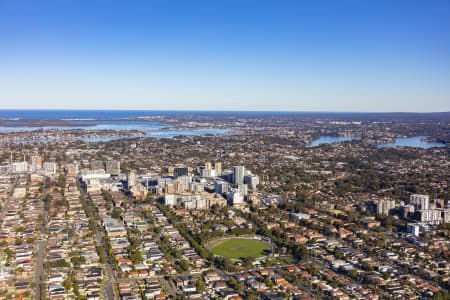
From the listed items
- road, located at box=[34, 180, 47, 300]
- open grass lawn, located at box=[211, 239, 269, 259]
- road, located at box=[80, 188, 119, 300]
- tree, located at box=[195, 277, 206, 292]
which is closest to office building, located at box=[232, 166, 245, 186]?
A: road, located at box=[80, 188, 119, 300]

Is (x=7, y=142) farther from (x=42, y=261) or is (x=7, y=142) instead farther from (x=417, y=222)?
(x=417, y=222)

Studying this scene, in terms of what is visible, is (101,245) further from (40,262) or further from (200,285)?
(200,285)

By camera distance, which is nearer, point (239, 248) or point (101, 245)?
point (101, 245)

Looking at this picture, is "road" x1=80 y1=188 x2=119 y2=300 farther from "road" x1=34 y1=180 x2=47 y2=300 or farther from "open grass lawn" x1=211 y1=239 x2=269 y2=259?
"open grass lawn" x1=211 y1=239 x2=269 y2=259

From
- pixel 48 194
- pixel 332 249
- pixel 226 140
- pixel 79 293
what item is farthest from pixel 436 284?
pixel 226 140

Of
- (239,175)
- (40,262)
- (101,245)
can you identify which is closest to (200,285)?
(101,245)

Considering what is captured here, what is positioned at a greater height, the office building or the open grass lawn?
the office building

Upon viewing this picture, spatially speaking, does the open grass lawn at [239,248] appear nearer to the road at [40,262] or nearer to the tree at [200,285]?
the tree at [200,285]

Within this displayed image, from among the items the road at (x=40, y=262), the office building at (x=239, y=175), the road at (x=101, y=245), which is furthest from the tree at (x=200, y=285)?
the office building at (x=239, y=175)
